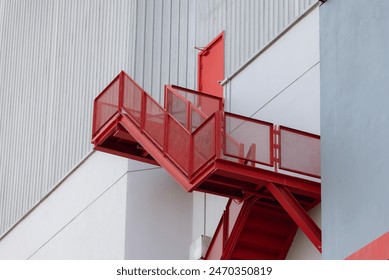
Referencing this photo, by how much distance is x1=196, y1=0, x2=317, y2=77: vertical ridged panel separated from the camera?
26889 mm

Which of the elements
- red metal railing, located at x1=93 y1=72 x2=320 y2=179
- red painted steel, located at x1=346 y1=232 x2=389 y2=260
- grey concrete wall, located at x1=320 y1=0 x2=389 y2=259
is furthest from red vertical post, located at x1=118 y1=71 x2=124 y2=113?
red painted steel, located at x1=346 y1=232 x2=389 y2=260

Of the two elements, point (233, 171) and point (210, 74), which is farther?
point (210, 74)

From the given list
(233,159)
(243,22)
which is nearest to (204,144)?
(233,159)

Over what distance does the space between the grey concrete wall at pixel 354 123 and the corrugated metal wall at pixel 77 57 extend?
4.87 meters

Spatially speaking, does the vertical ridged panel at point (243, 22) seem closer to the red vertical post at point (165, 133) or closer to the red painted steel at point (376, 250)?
the red vertical post at point (165, 133)

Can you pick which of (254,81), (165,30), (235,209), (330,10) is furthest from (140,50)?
(330,10)

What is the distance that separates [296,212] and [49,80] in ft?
48.8

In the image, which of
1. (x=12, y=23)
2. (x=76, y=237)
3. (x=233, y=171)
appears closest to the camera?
(x=233, y=171)

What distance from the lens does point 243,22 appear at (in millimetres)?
28547

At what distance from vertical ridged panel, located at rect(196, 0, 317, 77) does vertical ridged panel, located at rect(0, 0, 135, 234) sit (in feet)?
6.86

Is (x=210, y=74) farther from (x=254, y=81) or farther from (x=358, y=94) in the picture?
(x=358, y=94)

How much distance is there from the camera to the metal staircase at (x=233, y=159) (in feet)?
76.7

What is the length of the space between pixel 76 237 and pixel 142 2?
6.61m

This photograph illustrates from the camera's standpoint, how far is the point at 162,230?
1153 inches
